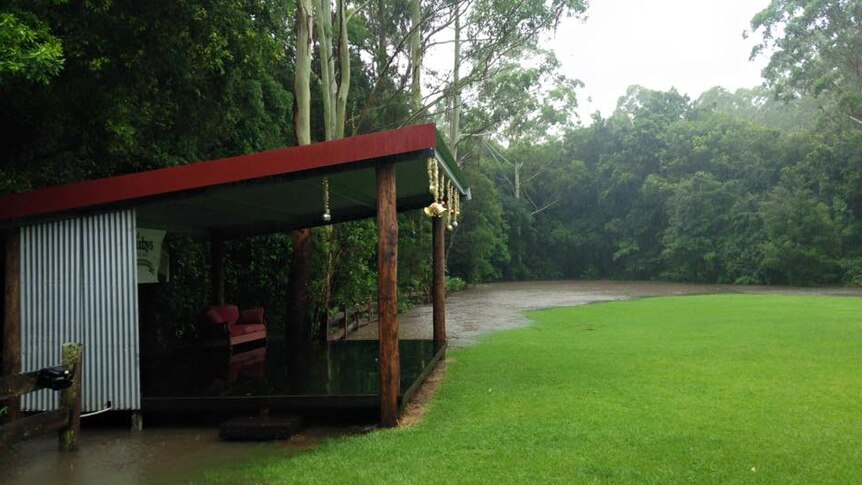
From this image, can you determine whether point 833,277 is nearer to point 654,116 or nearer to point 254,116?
point 654,116

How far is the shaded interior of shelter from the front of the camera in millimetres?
6387

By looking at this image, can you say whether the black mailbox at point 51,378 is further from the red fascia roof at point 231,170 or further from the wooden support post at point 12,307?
the red fascia roof at point 231,170

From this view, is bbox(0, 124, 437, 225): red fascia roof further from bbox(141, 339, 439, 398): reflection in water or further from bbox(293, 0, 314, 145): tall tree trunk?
bbox(293, 0, 314, 145): tall tree trunk

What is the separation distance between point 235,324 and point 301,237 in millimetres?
2129

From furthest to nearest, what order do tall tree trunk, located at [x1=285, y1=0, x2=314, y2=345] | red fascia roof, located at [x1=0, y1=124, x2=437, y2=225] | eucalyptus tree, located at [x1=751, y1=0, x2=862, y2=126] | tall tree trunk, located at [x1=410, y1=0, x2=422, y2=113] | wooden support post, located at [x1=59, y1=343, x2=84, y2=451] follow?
1. eucalyptus tree, located at [x1=751, y1=0, x2=862, y2=126]
2. tall tree trunk, located at [x1=410, y1=0, x2=422, y2=113]
3. tall tree trunk, located at [x1=285, y1=0, x2=314, y2=345]
4. red fascia roof, located at [x1=0, y1=124, x2=437, y2=225]
5. wooden support post, located at [x1=59, y1=343, x2=84, y2=451]

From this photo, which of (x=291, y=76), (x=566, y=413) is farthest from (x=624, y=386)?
(x=291, y=76)

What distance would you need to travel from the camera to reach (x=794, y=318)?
15.8 meters

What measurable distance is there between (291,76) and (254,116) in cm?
405

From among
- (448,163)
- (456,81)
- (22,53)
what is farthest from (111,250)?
(456,81)

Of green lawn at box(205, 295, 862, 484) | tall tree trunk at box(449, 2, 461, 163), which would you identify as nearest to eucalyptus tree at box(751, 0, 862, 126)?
tall tree trunk at box(449, 2, 461, 163)

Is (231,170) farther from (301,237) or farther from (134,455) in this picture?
(301,237)

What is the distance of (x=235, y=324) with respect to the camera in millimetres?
11008

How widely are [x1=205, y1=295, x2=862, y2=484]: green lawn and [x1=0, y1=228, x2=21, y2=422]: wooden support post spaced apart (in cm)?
268

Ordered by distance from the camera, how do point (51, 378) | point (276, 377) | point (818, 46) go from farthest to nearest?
point (818, 46) → point (276, 377) → point (51, 378)
